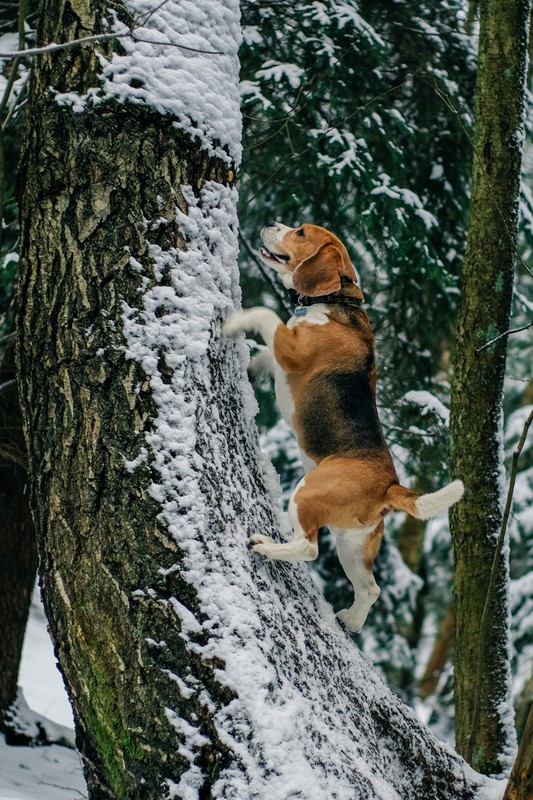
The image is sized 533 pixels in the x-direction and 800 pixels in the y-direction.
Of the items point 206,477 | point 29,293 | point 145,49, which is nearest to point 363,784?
point 206,477

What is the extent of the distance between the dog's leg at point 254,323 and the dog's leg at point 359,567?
0.97 m

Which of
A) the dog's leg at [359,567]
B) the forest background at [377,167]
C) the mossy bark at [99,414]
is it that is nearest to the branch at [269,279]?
the forest background at [377,167]

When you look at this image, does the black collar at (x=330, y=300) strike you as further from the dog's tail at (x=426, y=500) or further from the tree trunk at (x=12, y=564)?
the tree trunk at (x=12, y=564)

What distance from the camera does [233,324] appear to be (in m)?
3.25

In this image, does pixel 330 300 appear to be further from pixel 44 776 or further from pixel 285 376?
pixel 44 776

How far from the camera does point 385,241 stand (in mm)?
6496

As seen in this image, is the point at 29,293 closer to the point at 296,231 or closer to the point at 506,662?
the point at 296,231

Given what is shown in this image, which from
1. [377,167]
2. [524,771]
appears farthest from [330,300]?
[377,167]

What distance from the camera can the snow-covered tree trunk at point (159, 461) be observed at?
8.39ft

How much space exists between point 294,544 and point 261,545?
25cm

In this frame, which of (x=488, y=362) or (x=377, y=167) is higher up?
(x=377, y=167)

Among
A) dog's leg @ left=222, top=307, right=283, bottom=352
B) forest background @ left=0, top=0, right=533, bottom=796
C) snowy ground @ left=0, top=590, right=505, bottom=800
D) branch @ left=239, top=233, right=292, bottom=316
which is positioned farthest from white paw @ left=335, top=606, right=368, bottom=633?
branch @ left=239, top=233, right=292, bottom=316

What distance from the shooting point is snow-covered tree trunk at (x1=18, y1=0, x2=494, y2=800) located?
256cm

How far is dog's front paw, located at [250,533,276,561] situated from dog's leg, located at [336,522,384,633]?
895mm
